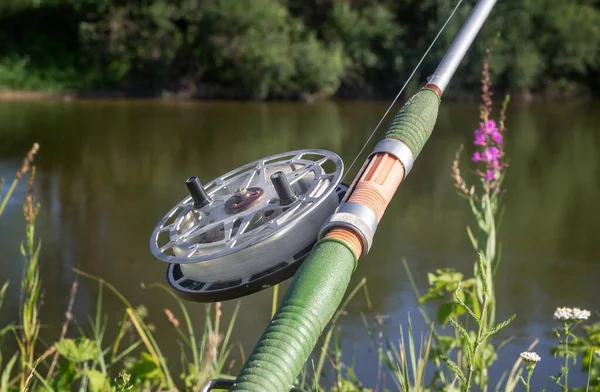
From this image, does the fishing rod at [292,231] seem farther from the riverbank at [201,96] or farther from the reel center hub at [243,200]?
the riverbank at [201,96]

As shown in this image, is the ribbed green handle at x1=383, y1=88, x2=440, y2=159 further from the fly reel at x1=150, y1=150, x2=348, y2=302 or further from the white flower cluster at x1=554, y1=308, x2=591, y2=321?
the white flower cluster at x1=554, y1=308, x2=591, y2=321

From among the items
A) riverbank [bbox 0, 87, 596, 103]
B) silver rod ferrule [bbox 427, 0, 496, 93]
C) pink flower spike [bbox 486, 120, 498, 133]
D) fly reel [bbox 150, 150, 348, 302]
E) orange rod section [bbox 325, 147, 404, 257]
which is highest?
silver rod ferrule [bbox 427, 0, 496, 93]

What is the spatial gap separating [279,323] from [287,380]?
4cm

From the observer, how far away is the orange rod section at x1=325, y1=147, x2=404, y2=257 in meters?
0.57

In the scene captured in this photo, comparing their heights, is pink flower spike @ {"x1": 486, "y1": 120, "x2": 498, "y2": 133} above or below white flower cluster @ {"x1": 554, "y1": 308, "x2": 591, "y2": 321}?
below

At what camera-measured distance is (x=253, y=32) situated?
45.8 ft

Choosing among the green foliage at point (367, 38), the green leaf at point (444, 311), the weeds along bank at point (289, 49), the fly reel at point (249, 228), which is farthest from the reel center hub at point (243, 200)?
the green foliage at point (367, 38)

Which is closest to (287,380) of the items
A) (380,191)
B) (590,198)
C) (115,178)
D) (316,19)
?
(380,191)

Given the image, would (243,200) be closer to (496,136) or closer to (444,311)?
(496,136)

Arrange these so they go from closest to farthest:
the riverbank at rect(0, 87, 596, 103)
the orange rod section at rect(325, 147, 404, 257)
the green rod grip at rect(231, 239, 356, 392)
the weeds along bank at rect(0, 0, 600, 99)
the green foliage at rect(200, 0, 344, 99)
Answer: the green rod grip at rect(231, 239, 356, 392), the orange rod section at rect(325, 147, 404, 257), the riverbank at rect(0, 87, 596, 103), the green foliage at rect(200, 0, 344, 99), the weeds along bank at rect(0, 0, 600, 99)

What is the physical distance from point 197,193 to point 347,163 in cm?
78

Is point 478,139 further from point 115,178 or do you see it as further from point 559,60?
point 559,60

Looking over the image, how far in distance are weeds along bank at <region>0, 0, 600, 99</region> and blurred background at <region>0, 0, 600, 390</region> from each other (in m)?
0.04

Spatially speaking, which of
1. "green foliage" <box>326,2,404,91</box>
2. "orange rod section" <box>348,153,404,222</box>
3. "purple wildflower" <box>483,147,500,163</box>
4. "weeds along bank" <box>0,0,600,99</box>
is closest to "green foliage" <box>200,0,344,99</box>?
"weeds along bank" <box>0,0,600,99</box>
